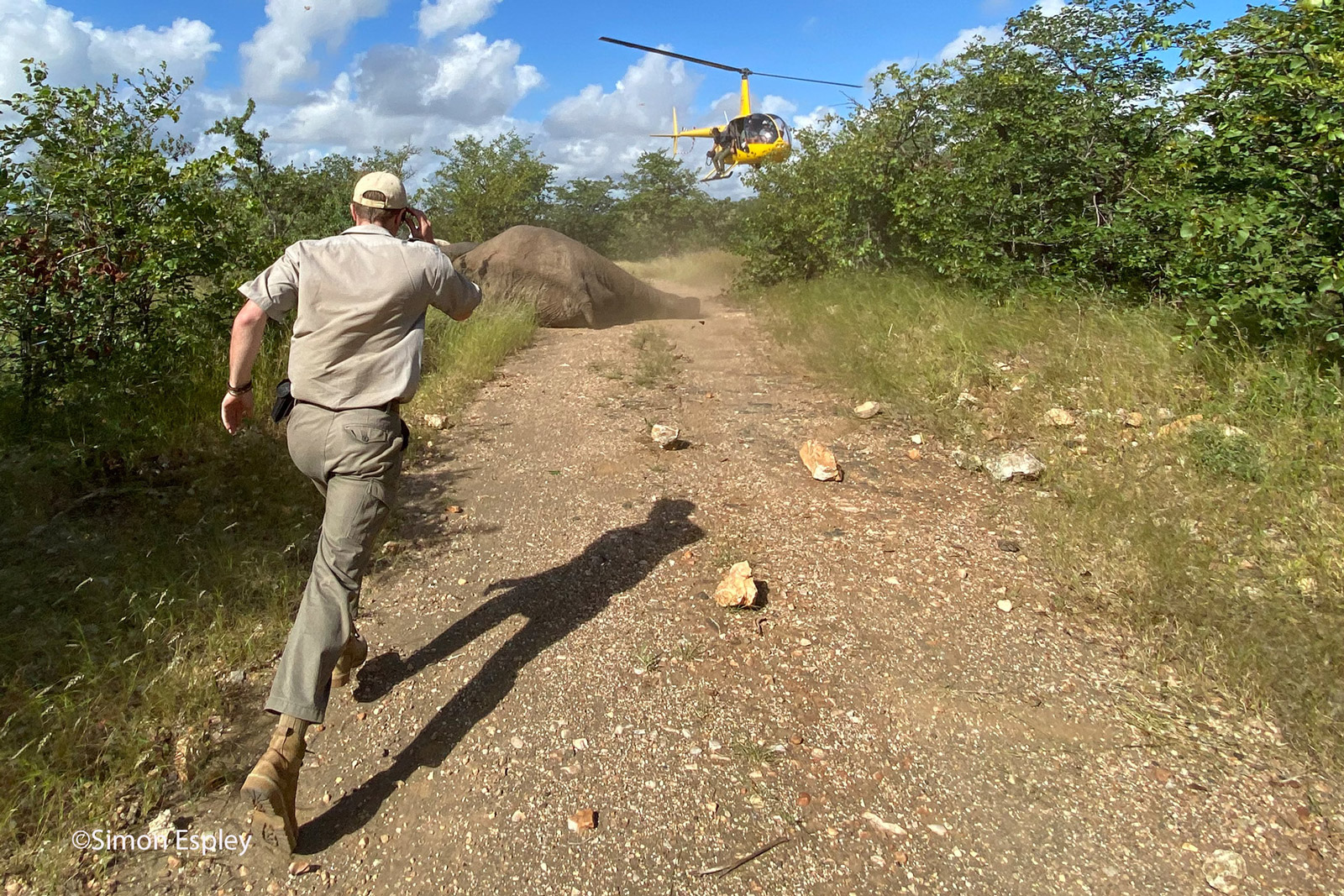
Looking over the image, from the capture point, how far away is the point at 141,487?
4.01 metres

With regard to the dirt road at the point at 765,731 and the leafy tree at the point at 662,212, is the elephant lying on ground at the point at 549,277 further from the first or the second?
the leafy tree at the point at 662,212

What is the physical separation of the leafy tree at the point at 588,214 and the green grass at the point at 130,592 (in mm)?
18386

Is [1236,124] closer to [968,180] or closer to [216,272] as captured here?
[968,180]

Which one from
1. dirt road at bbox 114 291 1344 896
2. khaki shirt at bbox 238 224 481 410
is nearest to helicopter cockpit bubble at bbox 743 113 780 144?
dirt road at bbox 114 291 1344 896

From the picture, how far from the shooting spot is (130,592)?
3211mm

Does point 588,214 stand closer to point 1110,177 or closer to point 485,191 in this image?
point 485,191

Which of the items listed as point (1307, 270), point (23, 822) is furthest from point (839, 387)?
point (23, 822)

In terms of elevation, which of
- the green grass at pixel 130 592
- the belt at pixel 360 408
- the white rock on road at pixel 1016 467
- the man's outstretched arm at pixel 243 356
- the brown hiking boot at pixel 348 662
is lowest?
the white rock on road at pixel 1016 467

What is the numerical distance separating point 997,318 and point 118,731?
6.67 metres

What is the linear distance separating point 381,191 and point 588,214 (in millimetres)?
22008

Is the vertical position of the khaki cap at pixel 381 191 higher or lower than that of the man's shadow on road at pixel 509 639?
higher

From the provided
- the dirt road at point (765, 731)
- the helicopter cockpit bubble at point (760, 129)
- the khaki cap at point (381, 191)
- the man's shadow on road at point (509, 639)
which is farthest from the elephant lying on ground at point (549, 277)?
the khaki cap at point (381, 191)

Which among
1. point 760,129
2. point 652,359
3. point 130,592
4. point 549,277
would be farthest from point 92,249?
point 760,129

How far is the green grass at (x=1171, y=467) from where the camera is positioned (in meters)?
2.81
